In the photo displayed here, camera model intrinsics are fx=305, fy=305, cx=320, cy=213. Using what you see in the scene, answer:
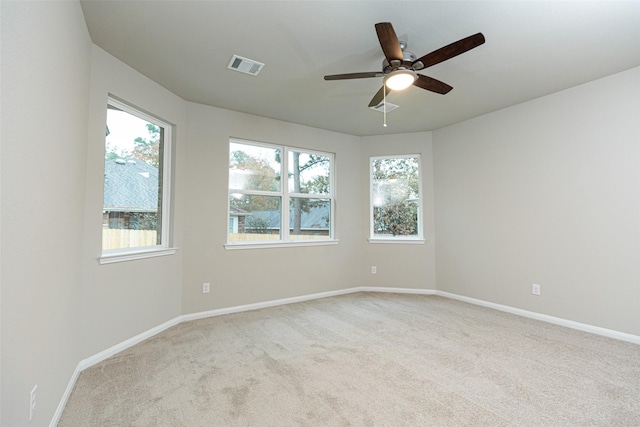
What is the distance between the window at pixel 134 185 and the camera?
2.80 meters

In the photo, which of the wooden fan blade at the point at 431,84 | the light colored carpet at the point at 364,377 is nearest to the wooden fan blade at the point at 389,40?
the wooden fan blade at the point at 431,84

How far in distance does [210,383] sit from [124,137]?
238cm

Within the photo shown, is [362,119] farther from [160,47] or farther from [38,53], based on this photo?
[38,53]

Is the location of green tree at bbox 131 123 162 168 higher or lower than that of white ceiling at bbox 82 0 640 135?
lower

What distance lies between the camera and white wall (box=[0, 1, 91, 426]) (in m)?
1.18

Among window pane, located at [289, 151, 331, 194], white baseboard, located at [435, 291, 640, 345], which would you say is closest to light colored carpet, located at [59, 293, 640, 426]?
white baseboard, located at [435, 291, 640, 345]

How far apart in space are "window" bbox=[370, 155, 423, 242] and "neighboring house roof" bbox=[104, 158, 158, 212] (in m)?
3.29

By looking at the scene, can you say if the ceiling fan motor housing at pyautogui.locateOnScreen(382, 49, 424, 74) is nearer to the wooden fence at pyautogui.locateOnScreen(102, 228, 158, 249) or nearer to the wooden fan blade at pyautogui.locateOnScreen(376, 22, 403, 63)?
the wooden fan blade at pyautogui.locateOnScreen(376, 22, 403, 63)

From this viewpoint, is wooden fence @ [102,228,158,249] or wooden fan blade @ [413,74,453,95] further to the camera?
wooden fence @ [102,228,158,249]

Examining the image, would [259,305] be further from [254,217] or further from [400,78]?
[400,78]

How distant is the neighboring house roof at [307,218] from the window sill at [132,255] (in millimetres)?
1108

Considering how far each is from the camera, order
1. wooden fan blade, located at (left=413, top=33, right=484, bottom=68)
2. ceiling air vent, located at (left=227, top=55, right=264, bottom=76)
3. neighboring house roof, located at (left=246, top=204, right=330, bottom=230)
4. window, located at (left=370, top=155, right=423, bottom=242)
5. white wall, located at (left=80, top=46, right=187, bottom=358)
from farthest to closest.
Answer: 1. window, located at (left=370, top=155, right=423, bottom=242)
2. neighboring house roof, located at (left=246, top=204, right=330, bottom=230)
3. ceiling air vent, located at (left=227, top=55, right=264, bottom=76)
4. white wall, located at (left=80, top=46, right=187, bottom=358)
5. wooden fan blade, located at (left=413, top=33, right=484, bottom=68)

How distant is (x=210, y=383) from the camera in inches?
86.0

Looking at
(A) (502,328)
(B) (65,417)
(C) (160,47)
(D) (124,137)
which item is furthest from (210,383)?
(A) (502,328)
